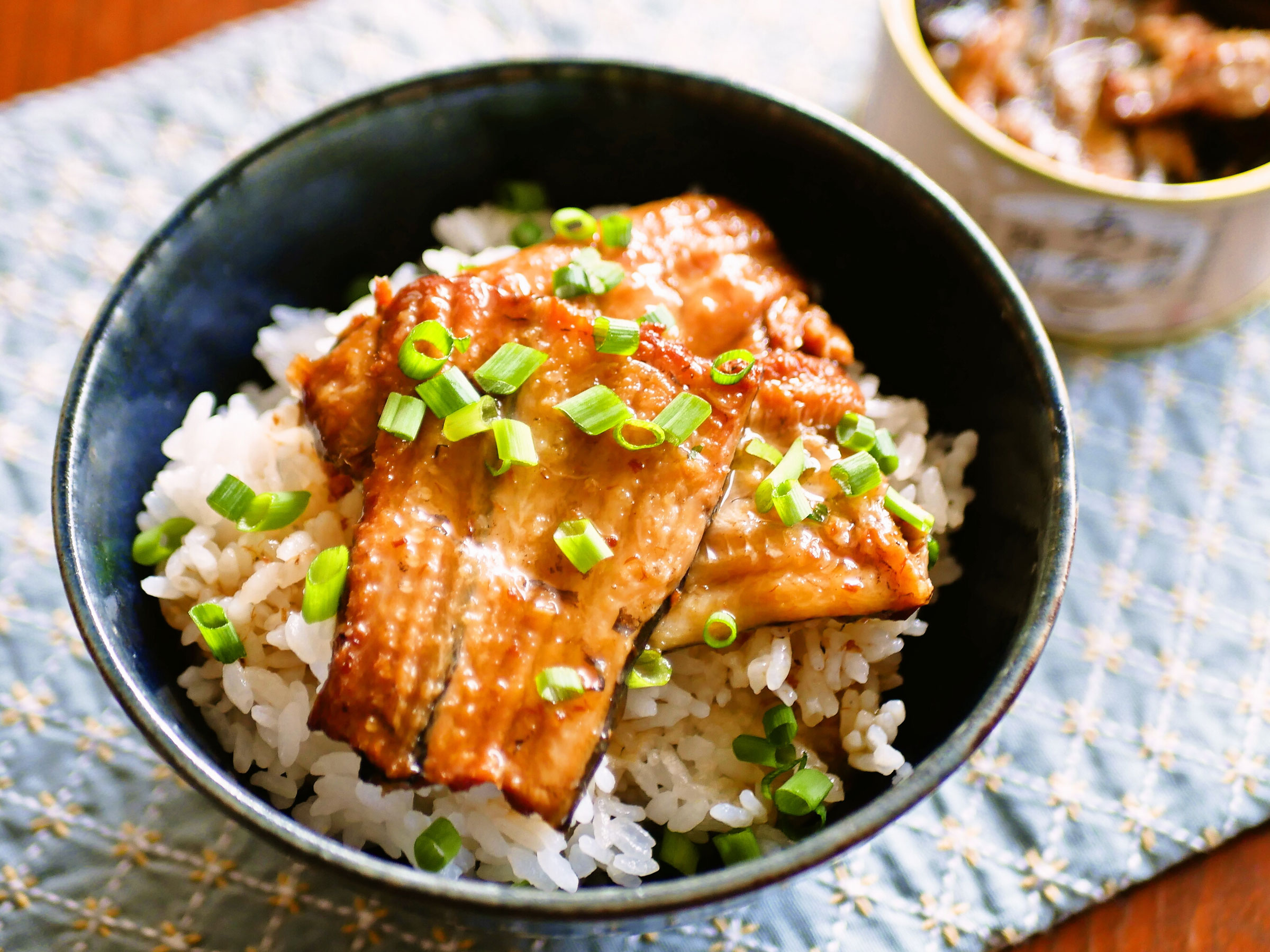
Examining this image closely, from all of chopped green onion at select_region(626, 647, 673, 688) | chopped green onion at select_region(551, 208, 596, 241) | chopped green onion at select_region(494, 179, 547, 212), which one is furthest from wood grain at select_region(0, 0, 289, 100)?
chopped green onion at select_region(626, 647, 673, 688)

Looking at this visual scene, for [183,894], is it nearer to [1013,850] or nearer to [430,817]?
[430,817]

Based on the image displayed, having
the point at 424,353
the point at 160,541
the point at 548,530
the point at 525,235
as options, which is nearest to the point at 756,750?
the point at 548,530

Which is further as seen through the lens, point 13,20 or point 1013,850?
point 13,20

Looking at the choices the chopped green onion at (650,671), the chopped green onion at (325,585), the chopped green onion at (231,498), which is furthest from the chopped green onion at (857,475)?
the chopped green onion at (231,498)

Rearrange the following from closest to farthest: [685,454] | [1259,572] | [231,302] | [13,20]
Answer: [685,454] → [231,302] → [1259,572] → [13,20]

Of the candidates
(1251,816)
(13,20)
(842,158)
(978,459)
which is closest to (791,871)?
(978,459)

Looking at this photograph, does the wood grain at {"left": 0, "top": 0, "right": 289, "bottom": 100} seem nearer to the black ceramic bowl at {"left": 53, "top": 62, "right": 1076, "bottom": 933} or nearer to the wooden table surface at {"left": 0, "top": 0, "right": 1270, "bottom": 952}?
the black ceramic bowl at {"left": 53, "top": 62, "right": 1076, "bottom": 933}

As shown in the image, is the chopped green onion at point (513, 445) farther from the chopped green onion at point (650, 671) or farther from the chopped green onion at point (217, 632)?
the chopped green onion at point (217, 632)

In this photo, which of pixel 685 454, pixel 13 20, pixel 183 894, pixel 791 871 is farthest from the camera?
pixel 13 20
